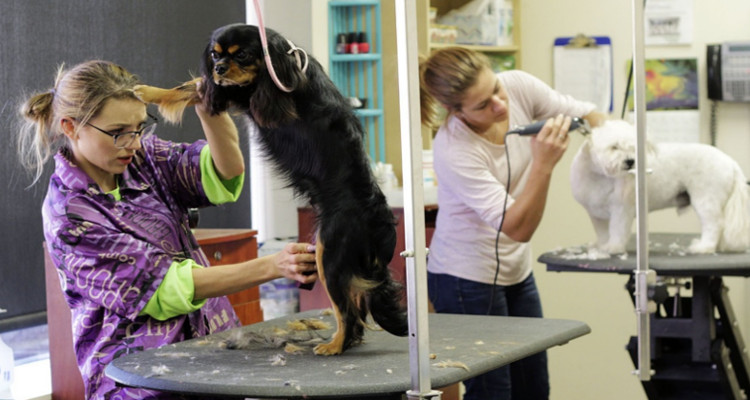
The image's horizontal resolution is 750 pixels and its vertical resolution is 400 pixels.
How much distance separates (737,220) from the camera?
2.41 metres

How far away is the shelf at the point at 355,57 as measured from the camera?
63.2 inches

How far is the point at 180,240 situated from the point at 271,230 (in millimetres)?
272

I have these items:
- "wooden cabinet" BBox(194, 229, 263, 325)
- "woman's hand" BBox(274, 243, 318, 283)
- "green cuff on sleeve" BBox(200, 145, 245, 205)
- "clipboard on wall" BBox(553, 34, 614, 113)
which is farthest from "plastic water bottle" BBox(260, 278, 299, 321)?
"clipboard on wall" BBox(553, 34, 614, 113)

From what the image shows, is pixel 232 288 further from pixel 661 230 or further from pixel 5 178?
pixel 661 230

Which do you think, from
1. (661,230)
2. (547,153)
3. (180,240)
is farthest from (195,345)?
(661,230)

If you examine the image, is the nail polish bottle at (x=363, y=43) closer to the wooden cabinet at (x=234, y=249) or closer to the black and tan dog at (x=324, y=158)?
the black and tan dog at (x=324, y=158)

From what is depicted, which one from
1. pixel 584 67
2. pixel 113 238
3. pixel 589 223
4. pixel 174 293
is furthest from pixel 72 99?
pixel 584 67

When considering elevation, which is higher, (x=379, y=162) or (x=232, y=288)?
(x=379, y=162)

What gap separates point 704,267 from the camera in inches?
85.4

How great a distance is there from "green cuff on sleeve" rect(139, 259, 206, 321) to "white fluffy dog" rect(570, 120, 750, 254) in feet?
4.01

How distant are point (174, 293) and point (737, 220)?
5.03ft

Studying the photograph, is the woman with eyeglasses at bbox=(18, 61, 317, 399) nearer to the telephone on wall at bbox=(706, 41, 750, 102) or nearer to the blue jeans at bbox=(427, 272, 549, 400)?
the blue jeans at bbox=(427, 272, 549, 400)

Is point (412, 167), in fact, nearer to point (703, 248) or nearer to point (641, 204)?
point (641, 204)

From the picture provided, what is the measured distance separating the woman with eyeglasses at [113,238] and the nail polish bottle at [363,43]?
0.28 metres
